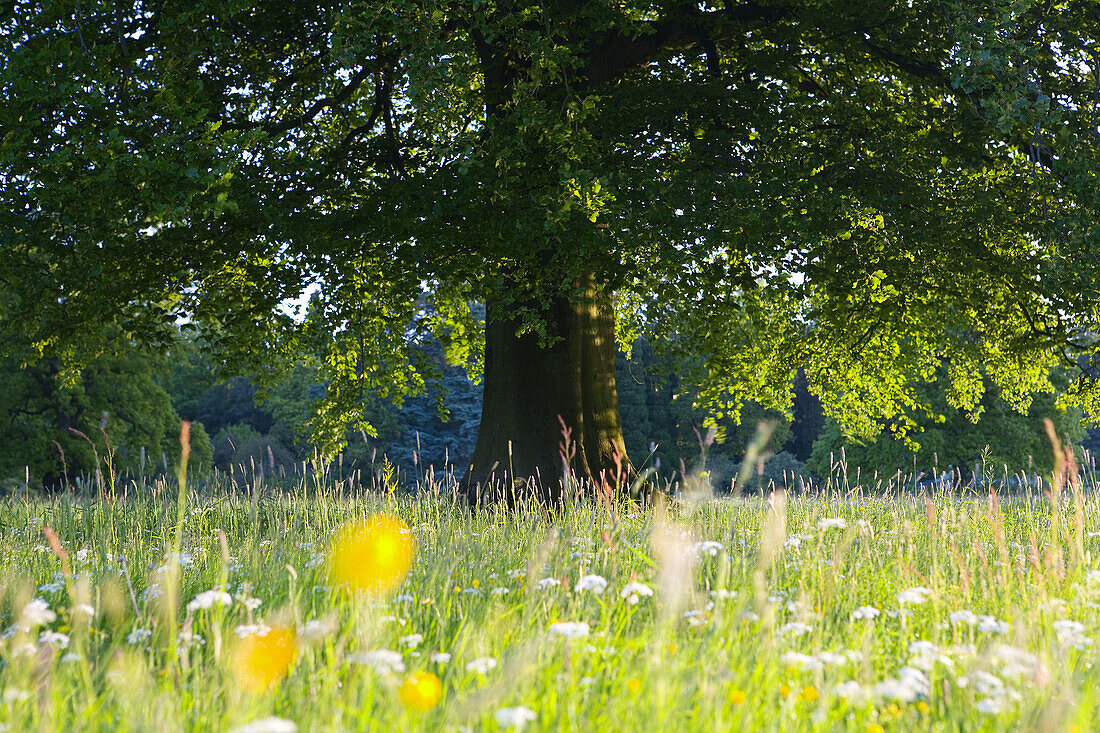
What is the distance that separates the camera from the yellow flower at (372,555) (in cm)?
483

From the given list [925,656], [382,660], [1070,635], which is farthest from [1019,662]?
[382,660]

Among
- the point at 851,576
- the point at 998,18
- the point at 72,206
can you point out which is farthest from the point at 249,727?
the point at 998,18

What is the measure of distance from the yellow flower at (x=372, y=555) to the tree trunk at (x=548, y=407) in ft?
10.5

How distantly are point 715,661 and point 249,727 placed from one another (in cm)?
188

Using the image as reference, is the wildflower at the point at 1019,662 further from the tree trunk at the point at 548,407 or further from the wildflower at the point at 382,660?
the tree trunk at the point at 548,407

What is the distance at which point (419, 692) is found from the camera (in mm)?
2623

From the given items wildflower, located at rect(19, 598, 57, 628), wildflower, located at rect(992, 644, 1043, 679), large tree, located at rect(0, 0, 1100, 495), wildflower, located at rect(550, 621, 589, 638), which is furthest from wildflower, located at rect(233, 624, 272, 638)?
large tree, located at rect(0, 0, 1100, 495)

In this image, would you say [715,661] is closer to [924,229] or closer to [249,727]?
[249,727]

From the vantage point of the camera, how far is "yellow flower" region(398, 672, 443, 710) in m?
2.57

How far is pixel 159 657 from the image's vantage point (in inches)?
149

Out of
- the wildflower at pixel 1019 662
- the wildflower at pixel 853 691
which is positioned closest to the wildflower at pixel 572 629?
the wildflower at pixel 853 691

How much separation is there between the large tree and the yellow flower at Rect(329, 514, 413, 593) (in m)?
2.41

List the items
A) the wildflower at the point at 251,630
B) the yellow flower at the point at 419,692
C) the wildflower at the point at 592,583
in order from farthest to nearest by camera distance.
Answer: the wildflower at the point at 592,583 → the wildflower at the point at 251,630 → the yellow flower at the point at 419,692

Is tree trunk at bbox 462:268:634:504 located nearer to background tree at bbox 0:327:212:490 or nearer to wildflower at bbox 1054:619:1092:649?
wildflower at bbox 1054:619:1092:649
